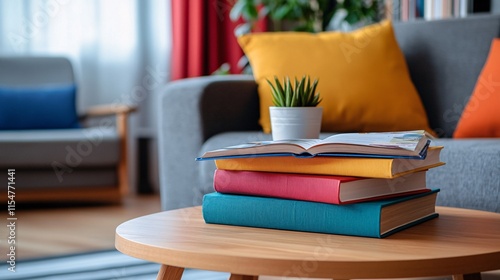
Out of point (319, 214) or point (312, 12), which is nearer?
point (319, 214)

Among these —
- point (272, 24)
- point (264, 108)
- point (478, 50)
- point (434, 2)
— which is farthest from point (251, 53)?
point (272, 24)

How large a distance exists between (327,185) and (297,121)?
0.85ft

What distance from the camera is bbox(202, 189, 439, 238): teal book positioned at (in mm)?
913

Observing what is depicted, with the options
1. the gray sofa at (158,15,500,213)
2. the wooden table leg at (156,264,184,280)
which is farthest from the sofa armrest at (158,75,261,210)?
the wooden table leg at (156,264,184,280)

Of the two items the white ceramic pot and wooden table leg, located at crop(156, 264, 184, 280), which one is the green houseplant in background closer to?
the white ceramic pot

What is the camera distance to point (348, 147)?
3.10 ft

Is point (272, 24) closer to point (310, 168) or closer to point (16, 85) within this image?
point (16, 85)

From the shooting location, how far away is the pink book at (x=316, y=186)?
36.5 inches

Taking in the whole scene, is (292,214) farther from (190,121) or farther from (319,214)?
(190,121)

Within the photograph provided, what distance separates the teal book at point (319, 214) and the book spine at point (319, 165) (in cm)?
4

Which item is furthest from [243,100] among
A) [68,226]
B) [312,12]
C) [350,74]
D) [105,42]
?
[105,42]

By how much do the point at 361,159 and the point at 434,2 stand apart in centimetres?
237

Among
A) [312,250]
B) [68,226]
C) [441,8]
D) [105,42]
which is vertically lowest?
[68,226]

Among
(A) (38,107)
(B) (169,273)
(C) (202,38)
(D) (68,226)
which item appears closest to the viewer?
(B) (169,273)
